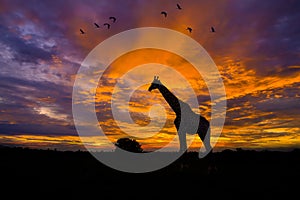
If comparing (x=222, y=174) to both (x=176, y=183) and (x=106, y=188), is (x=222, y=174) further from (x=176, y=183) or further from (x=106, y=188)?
(x=106, y=188)

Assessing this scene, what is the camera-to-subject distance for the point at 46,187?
8.90m

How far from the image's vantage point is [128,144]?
19156mm

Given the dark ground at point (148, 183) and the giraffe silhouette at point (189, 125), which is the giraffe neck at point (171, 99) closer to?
the giraffe silhouette at point (189, 125)

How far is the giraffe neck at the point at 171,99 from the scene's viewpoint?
17406 mm

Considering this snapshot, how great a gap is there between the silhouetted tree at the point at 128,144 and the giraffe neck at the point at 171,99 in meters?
4.31

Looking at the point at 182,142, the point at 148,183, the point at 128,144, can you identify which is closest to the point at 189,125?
the point at 182,142

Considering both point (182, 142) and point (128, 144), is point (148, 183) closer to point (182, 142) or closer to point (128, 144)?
point (182, 142)

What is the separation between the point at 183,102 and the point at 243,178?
675 cm

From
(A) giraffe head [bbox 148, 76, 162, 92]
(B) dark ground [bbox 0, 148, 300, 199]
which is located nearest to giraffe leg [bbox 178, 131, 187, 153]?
(B) dark ground [bbox 0, 148, 300, 199]

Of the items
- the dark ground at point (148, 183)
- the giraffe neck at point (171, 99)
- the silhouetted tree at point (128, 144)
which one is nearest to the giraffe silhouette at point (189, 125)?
the giraffe neck at point (171, 99)

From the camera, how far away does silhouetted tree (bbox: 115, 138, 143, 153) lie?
19.1 m

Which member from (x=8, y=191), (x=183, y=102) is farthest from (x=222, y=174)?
(x=8, y=191)

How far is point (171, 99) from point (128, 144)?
4889mm

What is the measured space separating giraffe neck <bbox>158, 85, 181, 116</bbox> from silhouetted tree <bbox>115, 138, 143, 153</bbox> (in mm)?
4311
